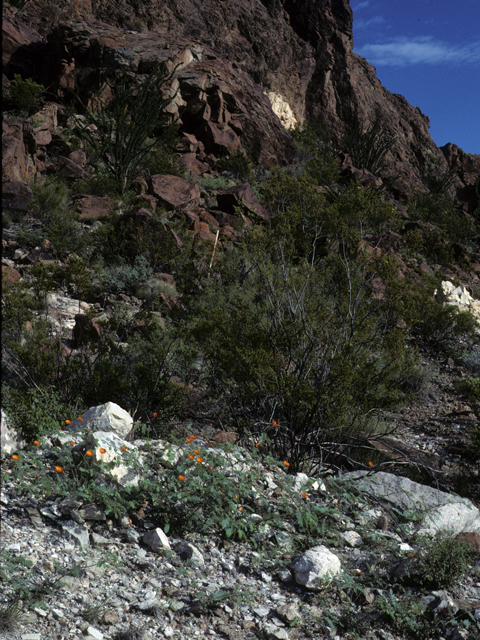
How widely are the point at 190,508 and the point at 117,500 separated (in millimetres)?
467

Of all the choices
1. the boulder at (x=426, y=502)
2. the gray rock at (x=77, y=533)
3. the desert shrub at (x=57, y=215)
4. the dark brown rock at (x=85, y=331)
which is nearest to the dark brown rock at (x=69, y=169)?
the desert shrub at (x=57, y=215)

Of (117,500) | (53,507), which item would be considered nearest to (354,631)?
(117,500)

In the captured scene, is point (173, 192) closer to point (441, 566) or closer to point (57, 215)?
point (57, 215)

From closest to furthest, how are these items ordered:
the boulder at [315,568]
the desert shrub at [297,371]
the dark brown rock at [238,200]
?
the boulder at [315,568] → the desert shrub at [297,371] → the dark brown rock at [238,200]

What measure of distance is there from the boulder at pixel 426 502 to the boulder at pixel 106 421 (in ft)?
6.25

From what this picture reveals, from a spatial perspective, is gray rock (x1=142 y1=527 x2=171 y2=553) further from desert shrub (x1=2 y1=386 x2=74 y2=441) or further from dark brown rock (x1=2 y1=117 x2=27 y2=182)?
dark brown rock (x1=2 y1=117 x2=27 y2=182)

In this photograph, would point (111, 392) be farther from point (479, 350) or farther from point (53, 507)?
Answer: point (479, 350)

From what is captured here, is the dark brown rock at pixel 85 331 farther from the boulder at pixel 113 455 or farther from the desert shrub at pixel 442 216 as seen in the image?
the desert shrub at pixel 442 216

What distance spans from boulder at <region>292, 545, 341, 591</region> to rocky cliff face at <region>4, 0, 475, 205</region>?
15.6 metres

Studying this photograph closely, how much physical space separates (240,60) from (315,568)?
979 inches

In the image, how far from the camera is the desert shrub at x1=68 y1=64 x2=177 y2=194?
13102 millimetres

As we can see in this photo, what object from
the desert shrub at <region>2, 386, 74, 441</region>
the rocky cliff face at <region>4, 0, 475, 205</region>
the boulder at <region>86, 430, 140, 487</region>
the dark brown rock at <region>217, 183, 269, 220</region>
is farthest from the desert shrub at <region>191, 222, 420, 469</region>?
the rocky cliff face at <region>4, 0, 475, 205</region>

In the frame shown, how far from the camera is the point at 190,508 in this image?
3.20 metres

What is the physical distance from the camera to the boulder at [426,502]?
3.69m
